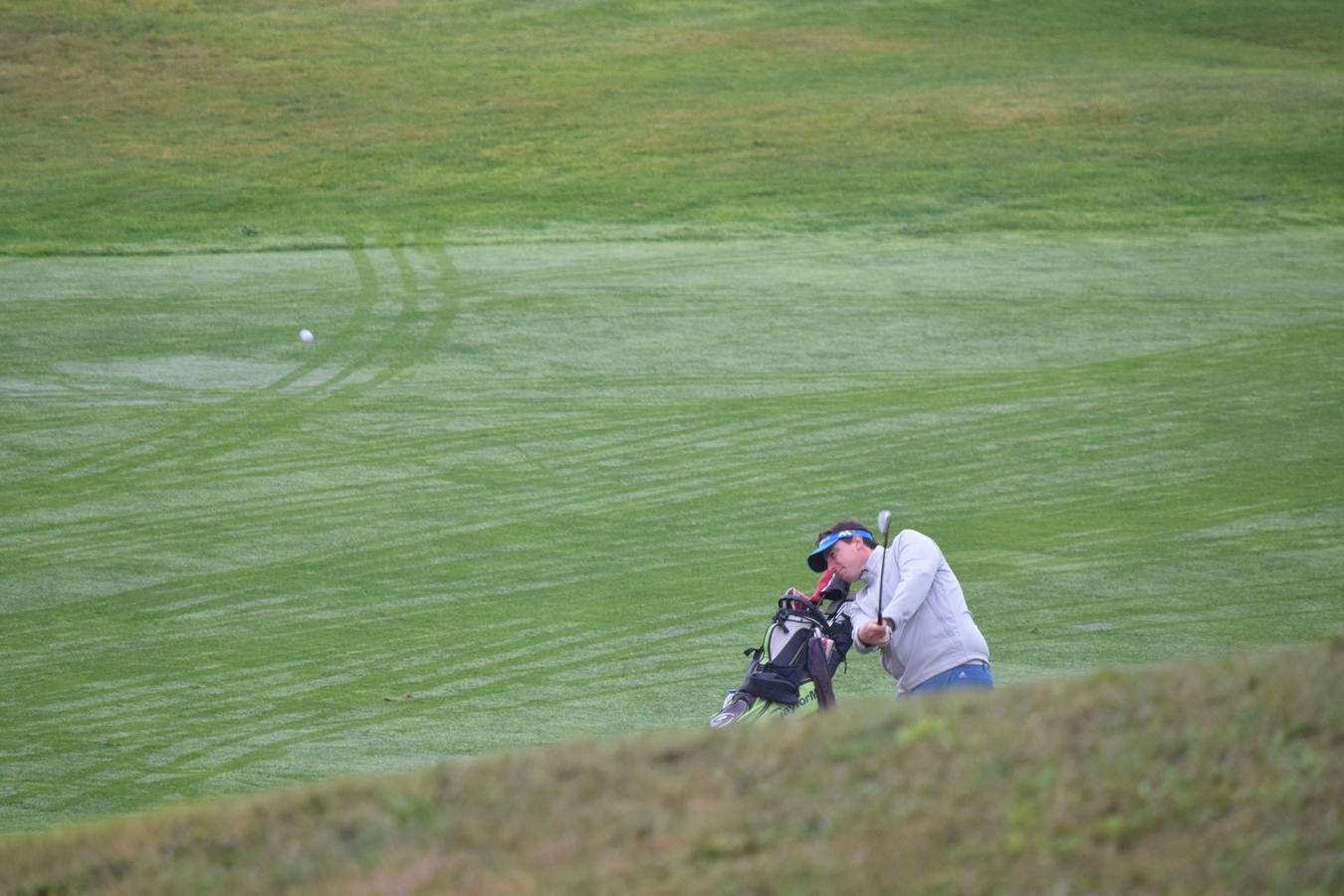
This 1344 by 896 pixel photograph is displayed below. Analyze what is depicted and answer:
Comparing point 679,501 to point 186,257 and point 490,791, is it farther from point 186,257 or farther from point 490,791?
point 186,257

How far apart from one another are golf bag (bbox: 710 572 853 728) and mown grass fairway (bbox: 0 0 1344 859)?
1.68m

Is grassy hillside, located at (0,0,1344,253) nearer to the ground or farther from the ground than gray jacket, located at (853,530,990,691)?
farther from the ground

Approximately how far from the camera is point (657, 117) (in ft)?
123

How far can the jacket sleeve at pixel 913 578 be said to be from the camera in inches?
353

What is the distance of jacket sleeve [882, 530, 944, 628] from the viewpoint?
8.96 metres

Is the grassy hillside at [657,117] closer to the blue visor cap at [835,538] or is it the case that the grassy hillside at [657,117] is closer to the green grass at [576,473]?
the green grass at [576,473]

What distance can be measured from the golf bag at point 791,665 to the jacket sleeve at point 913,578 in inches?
21.4

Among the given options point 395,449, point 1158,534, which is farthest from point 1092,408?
point 395,449

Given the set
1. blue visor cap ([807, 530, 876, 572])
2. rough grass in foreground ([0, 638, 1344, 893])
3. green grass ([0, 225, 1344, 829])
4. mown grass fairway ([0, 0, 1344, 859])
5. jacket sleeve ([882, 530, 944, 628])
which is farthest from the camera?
mown grass fairway ([0, 0, 1344, 859])

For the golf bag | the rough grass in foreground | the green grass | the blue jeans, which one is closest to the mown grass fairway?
the green grass

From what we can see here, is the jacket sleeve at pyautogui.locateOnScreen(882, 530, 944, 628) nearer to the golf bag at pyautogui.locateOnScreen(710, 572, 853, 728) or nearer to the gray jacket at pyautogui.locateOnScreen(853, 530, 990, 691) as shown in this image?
the gray jacket at pyautogui.locateOnScreen(853, 530, 990, 691)

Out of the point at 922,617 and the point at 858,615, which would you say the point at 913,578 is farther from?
the point at 858,615

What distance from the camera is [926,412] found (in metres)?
19.6

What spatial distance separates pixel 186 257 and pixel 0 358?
6730mm
